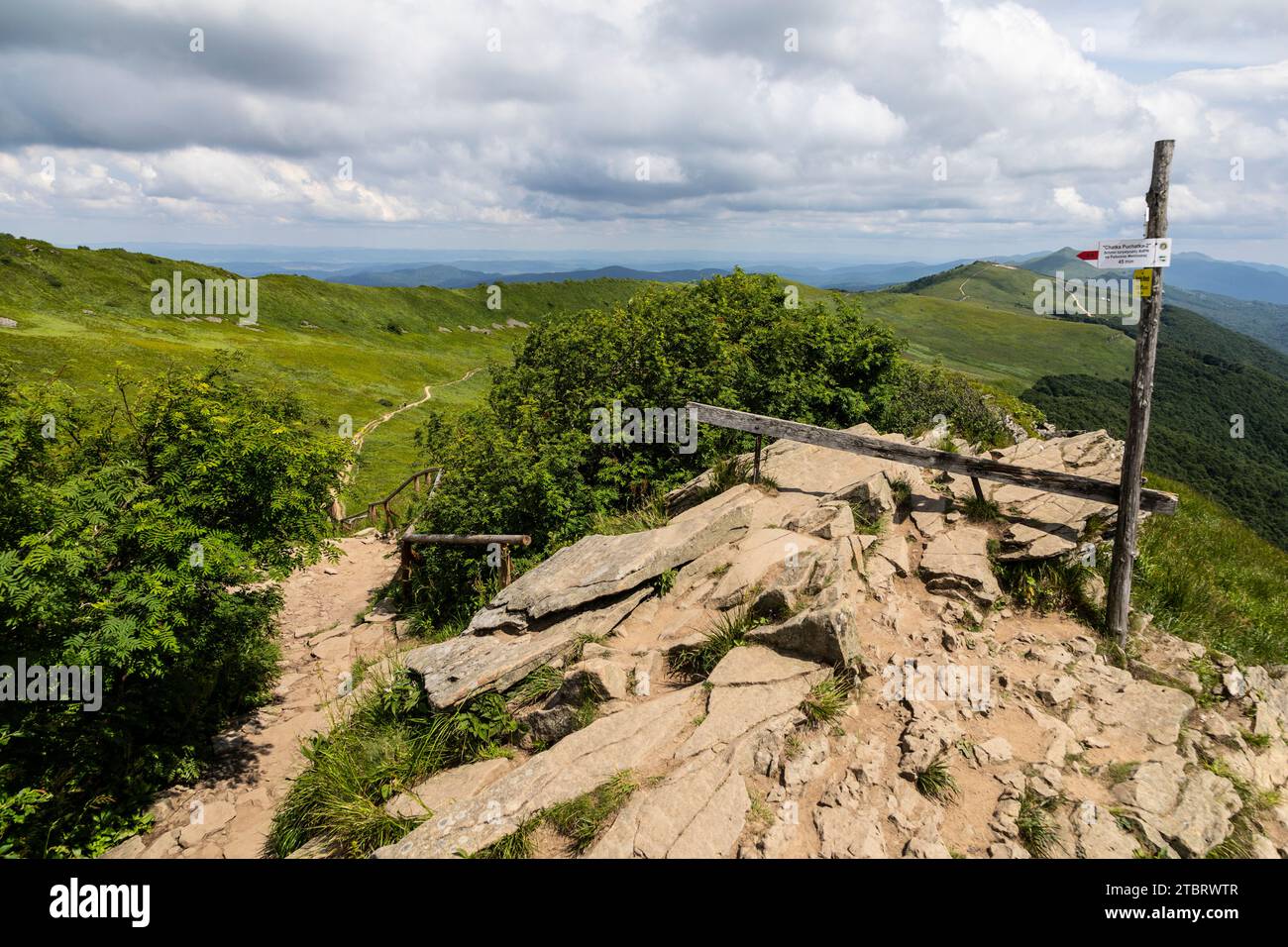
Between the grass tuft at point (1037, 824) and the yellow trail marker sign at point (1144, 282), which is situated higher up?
the yellow trail marker sign at point (1144, 282)

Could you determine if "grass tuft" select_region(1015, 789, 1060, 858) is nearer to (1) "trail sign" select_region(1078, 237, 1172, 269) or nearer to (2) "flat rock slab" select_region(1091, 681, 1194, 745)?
(2) "flat rock slab" select_region(1091, 681, 1194, 745)

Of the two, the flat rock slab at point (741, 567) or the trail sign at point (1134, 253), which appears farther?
the flat rock slab at point (741, 567)

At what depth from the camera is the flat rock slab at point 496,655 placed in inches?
324

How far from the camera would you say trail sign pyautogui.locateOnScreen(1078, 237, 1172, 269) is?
7.54 m

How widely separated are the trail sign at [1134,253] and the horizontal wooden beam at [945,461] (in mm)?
2994

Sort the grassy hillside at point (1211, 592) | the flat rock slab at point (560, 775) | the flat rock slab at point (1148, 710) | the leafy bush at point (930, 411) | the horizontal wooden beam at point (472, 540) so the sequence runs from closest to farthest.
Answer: the flat rock slab at point (560, 775), the flat rock slab at point (1148, 710), the grassy hillside at point (1211, 592), the horizontal wooden beam at point (472, 540), the leafy bush at point (930, 411)

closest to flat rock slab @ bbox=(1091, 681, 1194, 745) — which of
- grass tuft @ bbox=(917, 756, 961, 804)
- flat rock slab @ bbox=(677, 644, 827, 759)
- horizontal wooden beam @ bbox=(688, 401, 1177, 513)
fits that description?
grass tuft @ bbox=(917, 756, 961, 804)

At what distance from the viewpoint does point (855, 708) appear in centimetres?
702

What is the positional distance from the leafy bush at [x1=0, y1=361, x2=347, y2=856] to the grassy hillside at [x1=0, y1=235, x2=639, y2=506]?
4.55 metres

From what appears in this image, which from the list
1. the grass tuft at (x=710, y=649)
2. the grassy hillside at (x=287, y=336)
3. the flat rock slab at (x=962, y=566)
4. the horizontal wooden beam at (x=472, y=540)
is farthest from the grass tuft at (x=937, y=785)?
the grassy hillside at (x=287, y=336)

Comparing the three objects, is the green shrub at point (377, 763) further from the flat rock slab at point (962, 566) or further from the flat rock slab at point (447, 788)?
the flat rock slab at point (962, 566)
